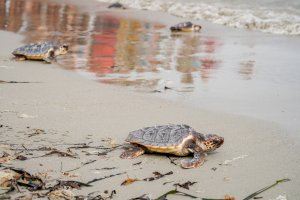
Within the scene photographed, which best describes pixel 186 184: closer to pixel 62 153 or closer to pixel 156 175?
pixel 156 175

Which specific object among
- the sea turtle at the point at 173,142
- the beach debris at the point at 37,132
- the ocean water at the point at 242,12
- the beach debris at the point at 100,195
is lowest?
the beach debris at the point at 37,132

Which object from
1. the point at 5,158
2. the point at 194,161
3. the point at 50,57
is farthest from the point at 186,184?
the point at 50,57

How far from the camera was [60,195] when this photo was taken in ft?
10.9

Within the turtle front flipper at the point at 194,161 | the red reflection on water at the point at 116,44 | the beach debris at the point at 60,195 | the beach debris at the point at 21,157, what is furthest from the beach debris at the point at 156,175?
the red reflection on water at the point at 116,44

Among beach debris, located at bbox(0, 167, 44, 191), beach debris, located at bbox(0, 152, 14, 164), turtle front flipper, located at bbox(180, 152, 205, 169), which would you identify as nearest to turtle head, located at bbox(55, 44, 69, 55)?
beach debris, located at bbox(0, 152, 14, 164)

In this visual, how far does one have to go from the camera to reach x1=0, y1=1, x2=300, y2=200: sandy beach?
3.72 metres

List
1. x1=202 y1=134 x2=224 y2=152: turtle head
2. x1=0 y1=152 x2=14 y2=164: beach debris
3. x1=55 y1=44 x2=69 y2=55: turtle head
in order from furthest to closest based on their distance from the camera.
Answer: x1=55 y1=44 x2=69 y2=55: turtle head
x1=202 y1=134 x2=224 y2=152: turtle head
x1=0 y1=152 x2=14 y2=164: beach debris

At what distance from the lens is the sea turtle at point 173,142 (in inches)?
170

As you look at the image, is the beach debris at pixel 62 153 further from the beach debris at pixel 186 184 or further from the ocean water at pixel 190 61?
the ocean water at pixel 190 61

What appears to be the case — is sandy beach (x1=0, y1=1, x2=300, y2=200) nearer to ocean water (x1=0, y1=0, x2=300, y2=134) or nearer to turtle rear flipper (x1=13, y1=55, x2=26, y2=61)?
ocean water (x1=0, y1=0, x2=300, y2=134)

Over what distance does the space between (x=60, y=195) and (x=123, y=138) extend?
1.74 m

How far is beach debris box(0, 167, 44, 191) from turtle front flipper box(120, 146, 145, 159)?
3.35 feet

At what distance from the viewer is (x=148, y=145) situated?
4336mm

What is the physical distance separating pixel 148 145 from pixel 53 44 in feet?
22.6
